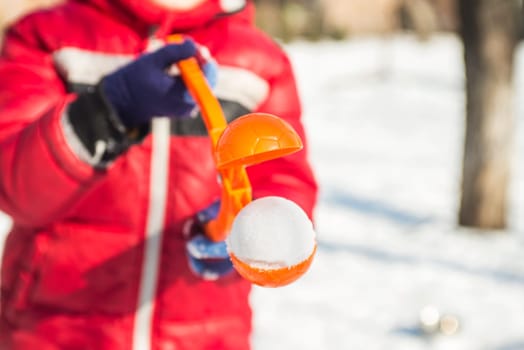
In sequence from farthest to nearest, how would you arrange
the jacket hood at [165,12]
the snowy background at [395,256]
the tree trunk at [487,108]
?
the tree trunk at [487,108] < the snowy background at [395,256] < the jacket hood at [165,12]

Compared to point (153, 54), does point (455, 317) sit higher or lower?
lower

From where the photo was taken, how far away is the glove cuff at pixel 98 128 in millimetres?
1411

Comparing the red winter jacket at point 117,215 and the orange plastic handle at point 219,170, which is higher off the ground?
the orange plastic handle at point 219,170

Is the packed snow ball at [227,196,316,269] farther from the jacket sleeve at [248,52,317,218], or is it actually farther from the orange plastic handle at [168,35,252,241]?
the jacket sleeve at [248,52,317,218]

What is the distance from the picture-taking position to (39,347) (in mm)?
1629

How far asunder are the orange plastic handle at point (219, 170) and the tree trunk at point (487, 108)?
467cm

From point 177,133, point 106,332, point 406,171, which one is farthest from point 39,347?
point 406,171

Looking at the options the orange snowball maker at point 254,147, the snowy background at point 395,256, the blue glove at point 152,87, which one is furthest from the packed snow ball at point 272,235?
the snowy background at point 395,256

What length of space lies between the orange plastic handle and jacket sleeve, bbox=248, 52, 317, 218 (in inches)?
6.1

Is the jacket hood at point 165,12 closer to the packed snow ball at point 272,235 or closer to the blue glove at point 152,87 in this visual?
the blue glove at point 152,87

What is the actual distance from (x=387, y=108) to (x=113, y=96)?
36.0ft

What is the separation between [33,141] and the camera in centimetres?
146

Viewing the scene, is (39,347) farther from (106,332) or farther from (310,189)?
(310,189)

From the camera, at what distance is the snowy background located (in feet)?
13.9
